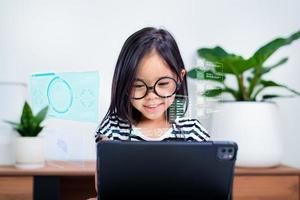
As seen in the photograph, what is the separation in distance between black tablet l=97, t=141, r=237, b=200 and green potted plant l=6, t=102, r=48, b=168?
0.80 metres

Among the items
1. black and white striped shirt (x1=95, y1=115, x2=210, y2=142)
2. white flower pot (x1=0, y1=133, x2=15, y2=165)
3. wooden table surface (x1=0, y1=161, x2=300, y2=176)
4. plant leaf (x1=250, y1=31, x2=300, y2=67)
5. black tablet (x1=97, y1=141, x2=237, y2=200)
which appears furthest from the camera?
white flower pot (x1=0, y1=133, x2=15, y2=165)

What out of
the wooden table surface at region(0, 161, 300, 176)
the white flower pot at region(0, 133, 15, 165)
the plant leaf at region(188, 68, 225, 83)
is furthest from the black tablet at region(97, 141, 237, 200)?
the white flower pot at region(0, 133, 15, 165)

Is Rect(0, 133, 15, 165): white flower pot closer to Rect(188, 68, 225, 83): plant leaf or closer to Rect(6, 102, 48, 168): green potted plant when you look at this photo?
Rect(6, 102, 48, 168): green potted plant

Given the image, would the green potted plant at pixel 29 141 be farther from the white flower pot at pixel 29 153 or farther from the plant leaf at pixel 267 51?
the plant leaf at pixel 267 51

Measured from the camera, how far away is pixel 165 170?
0.52 meters

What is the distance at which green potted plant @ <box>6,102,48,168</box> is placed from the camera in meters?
1.25

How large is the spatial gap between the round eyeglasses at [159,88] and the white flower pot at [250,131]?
537 mm

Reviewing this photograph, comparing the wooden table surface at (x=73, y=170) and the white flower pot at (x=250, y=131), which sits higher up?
the white flower pot at (x=250, y=131)

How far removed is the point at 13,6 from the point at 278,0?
112 cm

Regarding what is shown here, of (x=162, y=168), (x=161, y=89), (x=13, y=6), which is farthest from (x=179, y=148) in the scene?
(x=13, y=6)

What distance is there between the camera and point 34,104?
1.33 metres

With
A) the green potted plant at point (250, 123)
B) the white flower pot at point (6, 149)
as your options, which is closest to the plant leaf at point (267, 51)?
the green potted plant at point (250, 123)

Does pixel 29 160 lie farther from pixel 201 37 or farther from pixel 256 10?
pixel 256 10

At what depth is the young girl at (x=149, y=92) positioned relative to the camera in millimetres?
728
